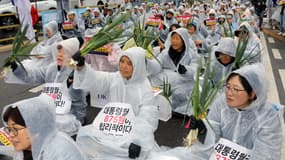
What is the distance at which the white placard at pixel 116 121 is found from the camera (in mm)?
3404

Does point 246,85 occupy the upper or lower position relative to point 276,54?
upper

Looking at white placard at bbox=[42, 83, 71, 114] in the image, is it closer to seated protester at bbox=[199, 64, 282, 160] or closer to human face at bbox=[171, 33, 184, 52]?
human face at bbox=[171, 33, 184, 52]

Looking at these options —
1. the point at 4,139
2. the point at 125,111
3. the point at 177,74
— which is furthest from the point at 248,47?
the point at 4,139

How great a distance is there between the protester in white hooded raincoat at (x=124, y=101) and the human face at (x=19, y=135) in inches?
45.5

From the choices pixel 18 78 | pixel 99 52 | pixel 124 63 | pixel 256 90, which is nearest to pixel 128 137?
pixel 124 63

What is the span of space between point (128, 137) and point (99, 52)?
2.70 meters

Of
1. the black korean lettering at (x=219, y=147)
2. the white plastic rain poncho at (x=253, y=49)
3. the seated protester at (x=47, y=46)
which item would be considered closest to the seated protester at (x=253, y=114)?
the black korean lettering at (x=219, y=147)

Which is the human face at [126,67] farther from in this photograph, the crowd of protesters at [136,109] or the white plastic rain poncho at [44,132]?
the white plastic rain poncho at [44,132]

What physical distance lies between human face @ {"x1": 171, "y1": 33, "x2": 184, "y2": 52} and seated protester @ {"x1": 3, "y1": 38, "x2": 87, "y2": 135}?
1518mm

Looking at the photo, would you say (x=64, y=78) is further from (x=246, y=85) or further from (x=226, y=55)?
(x=246, y=85)

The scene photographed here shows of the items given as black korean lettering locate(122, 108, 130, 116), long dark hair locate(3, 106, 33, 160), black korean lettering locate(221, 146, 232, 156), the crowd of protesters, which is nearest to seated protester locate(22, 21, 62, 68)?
the crowd of protesters

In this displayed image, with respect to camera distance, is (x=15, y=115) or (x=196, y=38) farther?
(x=196, y=38)

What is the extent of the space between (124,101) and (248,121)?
1349mm

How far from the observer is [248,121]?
2.74 m
